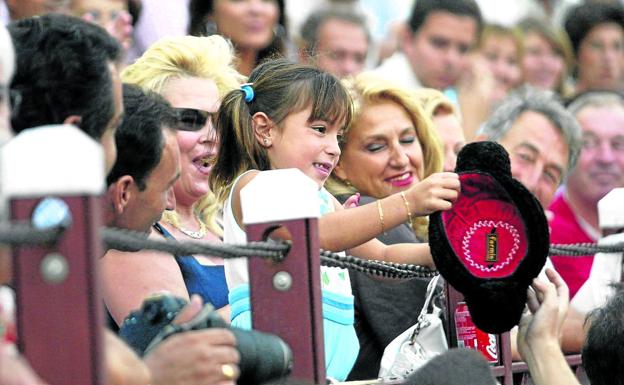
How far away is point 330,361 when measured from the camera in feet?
→ 12.3

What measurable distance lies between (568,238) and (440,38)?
1792 mm

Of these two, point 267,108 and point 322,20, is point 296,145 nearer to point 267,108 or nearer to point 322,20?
point 267,108

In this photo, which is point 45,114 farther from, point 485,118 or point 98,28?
point 485,118

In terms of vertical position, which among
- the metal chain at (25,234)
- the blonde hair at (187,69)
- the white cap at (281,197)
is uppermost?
the blonde hair at (187,69)

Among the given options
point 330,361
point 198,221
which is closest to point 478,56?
point 198,221

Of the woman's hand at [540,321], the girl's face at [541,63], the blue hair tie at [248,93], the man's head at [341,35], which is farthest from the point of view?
the girl's face at [541,63]

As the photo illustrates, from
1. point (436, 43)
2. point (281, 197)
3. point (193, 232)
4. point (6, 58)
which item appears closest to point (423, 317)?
point (193, 232)

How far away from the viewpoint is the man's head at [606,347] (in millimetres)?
3199

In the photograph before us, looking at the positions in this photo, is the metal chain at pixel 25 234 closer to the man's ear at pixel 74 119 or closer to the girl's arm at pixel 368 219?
the man's ear at pixel 74 119

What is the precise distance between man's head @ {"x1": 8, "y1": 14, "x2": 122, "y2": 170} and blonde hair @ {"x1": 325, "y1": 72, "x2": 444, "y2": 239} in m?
1.97

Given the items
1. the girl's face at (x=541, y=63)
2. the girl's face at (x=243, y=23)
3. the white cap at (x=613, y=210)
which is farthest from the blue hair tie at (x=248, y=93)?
the girl's face at (x=541, y=63)

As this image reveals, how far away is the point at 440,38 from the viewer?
7824 mm

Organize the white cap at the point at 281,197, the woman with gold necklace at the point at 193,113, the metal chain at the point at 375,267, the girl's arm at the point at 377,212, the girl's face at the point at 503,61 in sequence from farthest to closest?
the girl's face at the point at 503,61 → the woman with gold necklace at the point at 193,113 → the girl's arm at the point at 377,212 → the metal chain at the point at 375,267 → the white cap at the point at 281,197

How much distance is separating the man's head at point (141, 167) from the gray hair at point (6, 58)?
31.9 inches
